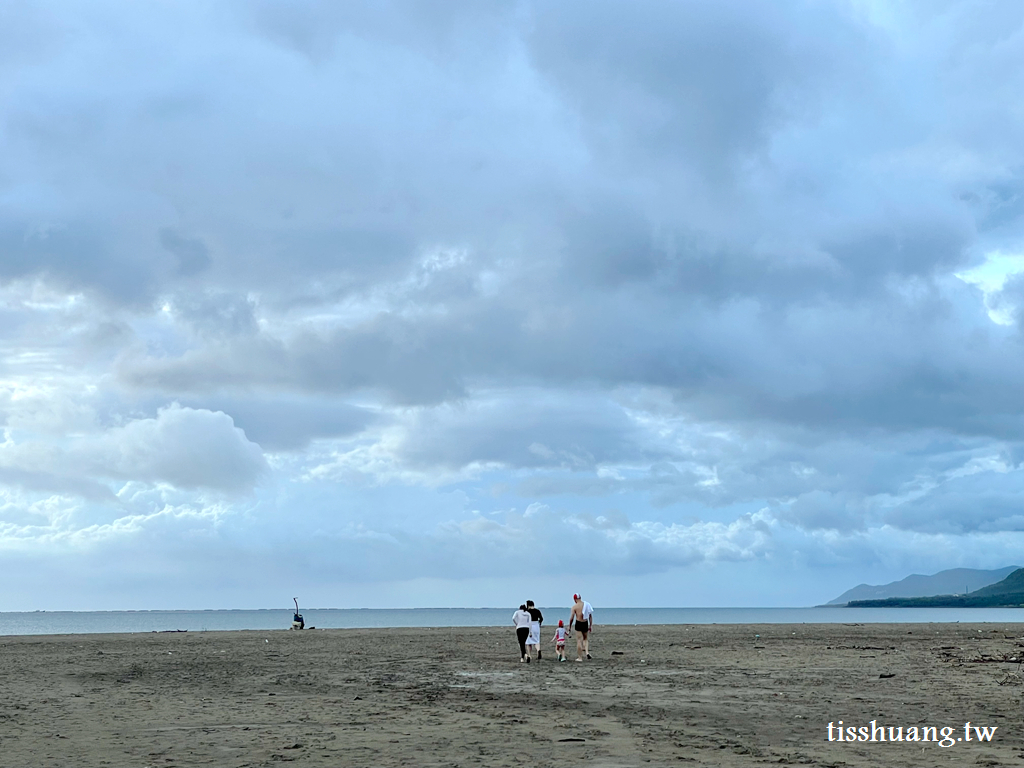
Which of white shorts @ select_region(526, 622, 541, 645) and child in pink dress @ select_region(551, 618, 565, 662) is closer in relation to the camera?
white shorts @ select_region(526, 622, 541, 645)

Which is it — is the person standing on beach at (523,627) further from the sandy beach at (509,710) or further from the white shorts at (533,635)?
the sandy beach at (509,710)

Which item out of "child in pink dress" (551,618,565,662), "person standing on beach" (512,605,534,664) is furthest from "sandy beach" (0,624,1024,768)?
"child in pink dress" (551,618,565,662)

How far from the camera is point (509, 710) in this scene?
1808 centimetres

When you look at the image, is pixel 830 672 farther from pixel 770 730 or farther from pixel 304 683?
pixel 304 683

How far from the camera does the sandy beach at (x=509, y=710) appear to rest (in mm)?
13312

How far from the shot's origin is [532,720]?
16.7 meters

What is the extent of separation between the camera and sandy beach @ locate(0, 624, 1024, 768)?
13.3 m

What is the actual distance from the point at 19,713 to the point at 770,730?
1489 cm

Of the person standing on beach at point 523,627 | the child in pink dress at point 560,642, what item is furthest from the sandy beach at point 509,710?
the child in pink dress at point 560,642

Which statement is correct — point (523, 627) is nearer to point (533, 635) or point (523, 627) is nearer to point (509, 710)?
point (533, 635)

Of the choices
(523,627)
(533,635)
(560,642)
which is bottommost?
(560,642)

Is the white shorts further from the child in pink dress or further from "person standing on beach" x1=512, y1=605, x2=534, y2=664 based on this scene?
the child in pink dress

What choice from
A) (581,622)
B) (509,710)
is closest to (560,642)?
(581,622)

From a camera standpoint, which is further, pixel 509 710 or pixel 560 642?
pixel 560 642
